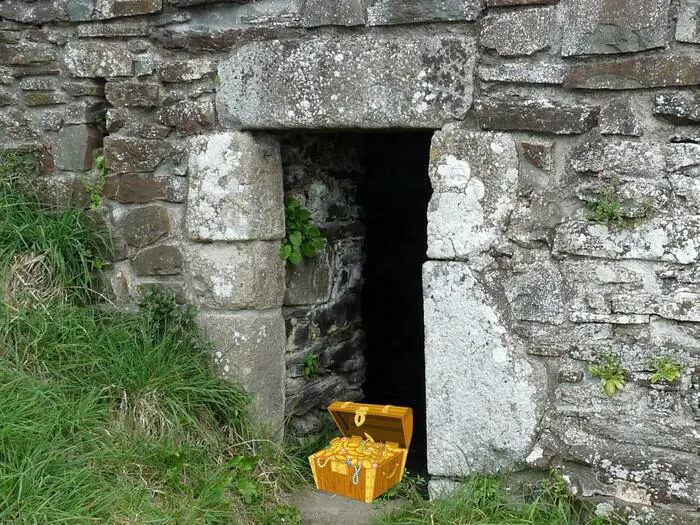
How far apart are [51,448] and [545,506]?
5.83 ft

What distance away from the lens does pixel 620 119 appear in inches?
107

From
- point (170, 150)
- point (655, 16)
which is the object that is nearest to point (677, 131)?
point (655, 16)

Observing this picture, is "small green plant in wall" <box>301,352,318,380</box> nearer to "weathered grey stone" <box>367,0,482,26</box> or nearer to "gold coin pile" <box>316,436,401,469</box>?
"gold coin pile" <box>316,436,401,469</box>

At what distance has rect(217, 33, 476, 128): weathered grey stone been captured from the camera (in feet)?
9.57

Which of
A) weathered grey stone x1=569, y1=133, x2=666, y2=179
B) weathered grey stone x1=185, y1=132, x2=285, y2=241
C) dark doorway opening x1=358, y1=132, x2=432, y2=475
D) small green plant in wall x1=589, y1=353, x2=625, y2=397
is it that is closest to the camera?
weathered grey stone x1=569, y1=133, x2=666, y2=179

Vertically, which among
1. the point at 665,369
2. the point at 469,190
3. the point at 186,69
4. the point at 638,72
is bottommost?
the point at 665,369

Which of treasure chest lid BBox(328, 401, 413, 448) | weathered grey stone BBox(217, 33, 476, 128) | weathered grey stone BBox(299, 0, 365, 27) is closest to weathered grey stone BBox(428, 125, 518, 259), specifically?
weathered grey stone BBox(217, 33, 476, 128)

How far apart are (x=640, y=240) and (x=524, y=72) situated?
2.35 ft

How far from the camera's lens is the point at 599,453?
9.24 ft

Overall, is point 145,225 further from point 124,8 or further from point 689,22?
point 689,22

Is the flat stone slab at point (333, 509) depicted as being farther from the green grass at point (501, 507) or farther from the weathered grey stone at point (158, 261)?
the weathered grey stone at point (158, 261)

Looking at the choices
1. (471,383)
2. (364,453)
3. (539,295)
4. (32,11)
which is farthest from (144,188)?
(539,295)

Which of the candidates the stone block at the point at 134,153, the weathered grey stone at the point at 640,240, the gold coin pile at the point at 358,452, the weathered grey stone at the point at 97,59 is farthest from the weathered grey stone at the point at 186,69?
the gold coin pile at the point at 358,452

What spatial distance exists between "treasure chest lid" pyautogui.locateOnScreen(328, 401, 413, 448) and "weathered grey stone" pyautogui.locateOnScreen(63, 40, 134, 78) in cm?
181
